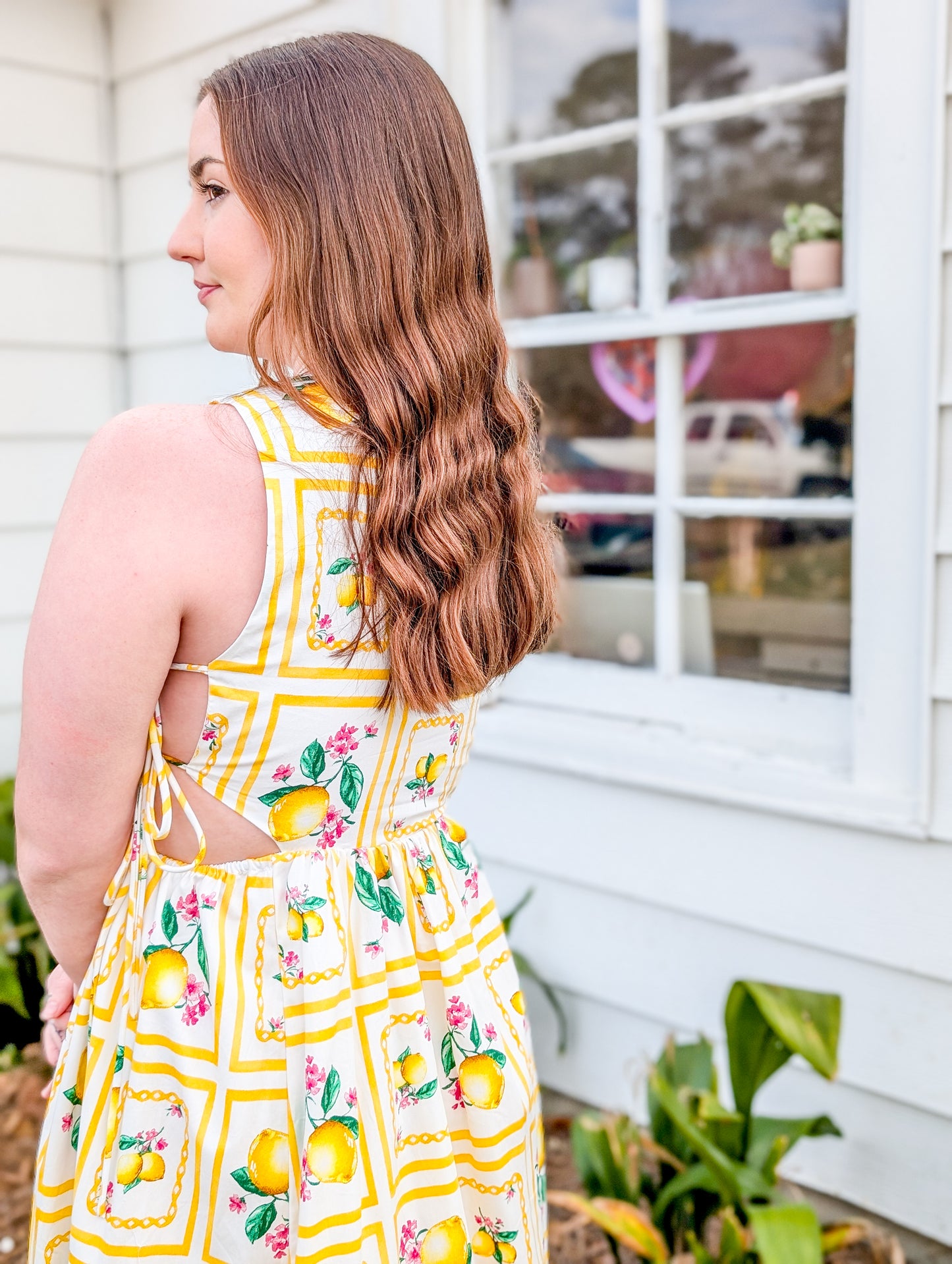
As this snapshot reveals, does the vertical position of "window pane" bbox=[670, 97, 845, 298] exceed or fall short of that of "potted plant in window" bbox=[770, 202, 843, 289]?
it exceeds it

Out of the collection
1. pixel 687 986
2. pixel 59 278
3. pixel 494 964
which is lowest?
pixel 687 986

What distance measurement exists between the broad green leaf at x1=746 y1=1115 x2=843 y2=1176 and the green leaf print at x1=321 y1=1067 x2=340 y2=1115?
1080mm

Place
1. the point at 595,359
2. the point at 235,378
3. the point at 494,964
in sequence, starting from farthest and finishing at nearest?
1. the point at 235,378
2. the point at 595,359
3. the point at 494,964

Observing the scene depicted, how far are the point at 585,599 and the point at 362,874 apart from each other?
63.4 inches

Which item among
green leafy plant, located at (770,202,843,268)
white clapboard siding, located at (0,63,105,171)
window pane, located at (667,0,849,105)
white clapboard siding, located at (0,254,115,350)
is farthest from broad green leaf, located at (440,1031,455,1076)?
white clapboard siding, located at (0,63,105,171)

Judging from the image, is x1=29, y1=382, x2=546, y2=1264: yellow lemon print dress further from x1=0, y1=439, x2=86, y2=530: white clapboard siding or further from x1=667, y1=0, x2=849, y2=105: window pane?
x1=0, y1=439, x2=86, y2=530: white clapboard siding

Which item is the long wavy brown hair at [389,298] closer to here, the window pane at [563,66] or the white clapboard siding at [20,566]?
the window pane at [563,66]

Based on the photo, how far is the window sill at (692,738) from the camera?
2.01 metres

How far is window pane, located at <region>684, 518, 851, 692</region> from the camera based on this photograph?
2418 mm

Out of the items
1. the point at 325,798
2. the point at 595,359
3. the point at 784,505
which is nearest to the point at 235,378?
the point at 595,359

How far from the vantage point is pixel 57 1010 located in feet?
3.94

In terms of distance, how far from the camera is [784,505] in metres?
2.15

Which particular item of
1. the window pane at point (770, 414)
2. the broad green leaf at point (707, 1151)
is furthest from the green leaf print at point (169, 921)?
the window pane at point (770, 414)

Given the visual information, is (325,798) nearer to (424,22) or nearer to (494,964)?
(494,964)
